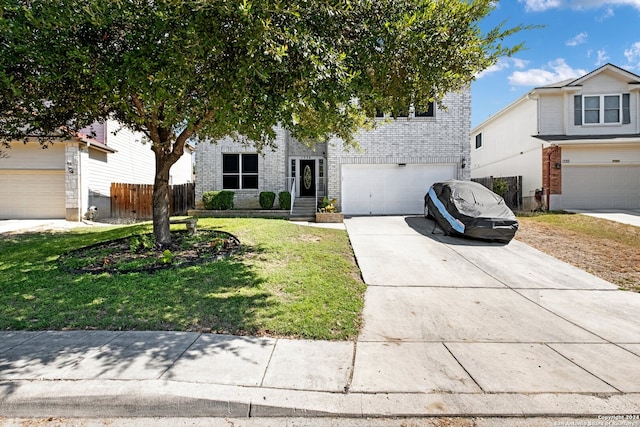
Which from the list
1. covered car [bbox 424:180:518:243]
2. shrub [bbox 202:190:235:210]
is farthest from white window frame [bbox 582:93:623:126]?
shrub [bbox 202:190:235:210]

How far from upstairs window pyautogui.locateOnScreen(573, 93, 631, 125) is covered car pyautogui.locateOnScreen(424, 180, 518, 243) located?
10180mm

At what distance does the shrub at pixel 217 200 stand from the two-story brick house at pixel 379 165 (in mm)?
690

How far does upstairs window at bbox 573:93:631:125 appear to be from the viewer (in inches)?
653

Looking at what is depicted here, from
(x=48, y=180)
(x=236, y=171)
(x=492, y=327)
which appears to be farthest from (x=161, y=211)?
(x=48, y=180)

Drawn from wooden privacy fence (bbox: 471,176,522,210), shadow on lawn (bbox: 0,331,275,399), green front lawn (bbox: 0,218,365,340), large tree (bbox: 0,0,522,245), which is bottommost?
shadow on lawn (bbox: 0,331,275,399)

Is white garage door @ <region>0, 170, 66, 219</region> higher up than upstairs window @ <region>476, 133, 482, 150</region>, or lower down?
lower down

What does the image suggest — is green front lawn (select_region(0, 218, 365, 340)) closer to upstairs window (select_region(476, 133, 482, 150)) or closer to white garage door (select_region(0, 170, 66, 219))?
white garage door (select_region(0, 170, 66, 219))

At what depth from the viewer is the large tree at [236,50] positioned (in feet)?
14.8

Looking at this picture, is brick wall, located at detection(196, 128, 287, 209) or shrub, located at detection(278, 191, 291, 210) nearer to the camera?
shrub, located at detection(278, 191, 291, 210)

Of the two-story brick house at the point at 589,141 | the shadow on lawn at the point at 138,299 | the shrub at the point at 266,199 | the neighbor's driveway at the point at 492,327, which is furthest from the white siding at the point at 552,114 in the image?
the shadow on lawn at the point at 138,299

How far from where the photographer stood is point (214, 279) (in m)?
5.77

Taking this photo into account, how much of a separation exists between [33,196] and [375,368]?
A: 16.7 meters

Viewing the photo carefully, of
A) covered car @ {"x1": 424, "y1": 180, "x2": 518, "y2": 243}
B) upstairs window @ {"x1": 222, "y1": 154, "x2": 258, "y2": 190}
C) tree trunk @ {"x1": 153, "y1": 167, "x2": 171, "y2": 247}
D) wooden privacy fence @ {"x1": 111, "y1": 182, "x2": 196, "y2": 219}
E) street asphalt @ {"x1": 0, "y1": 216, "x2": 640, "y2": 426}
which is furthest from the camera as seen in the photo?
wooden privacy fence @ {"x1": 111, "y1": 182, "x2": 196, "y2": 219}

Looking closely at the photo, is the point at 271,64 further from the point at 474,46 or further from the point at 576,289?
the point at 576,289
